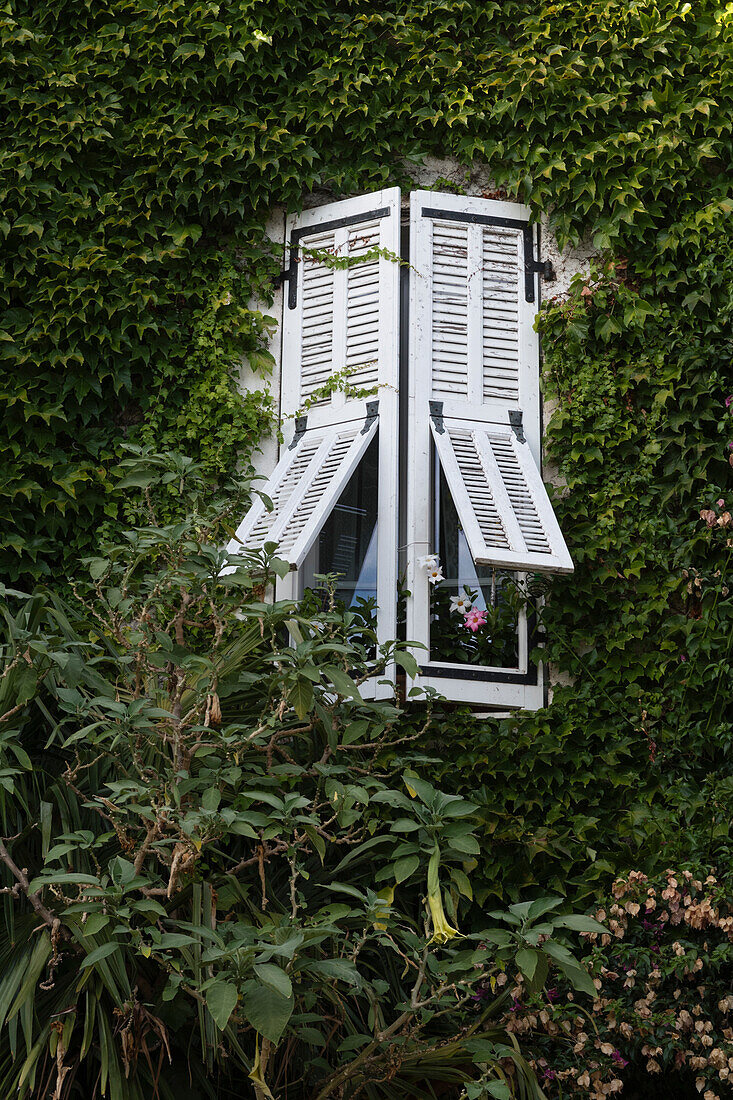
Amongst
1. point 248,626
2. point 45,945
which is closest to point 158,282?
point 248,626

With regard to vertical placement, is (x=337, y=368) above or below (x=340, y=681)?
above

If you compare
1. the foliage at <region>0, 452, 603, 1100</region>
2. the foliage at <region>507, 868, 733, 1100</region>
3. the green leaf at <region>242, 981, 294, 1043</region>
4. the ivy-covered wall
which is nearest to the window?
the ivy-covered wall

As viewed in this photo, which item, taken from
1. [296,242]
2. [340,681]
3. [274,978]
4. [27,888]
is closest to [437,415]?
[296,242]

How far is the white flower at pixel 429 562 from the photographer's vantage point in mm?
5215

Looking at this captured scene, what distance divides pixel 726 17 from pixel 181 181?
8.67 feet

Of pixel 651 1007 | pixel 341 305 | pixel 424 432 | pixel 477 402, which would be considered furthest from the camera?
pixel 341 305

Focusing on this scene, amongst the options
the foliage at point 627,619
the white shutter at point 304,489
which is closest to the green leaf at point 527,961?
the foliage at point 627,619

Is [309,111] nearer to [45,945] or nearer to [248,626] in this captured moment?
[248,626]

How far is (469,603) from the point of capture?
5414mm

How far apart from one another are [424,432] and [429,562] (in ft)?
2.06

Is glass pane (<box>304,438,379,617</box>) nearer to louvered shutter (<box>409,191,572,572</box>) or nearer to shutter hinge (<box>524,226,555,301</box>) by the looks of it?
louvered shutter (<box>409,191,572,572</box>)

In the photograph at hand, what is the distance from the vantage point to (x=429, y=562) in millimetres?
5223

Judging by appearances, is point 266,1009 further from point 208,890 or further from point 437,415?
point 437,415

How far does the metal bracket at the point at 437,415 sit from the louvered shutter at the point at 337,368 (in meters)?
0.17
